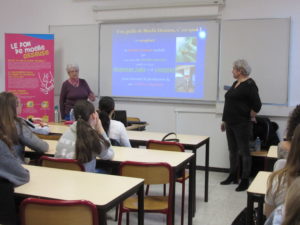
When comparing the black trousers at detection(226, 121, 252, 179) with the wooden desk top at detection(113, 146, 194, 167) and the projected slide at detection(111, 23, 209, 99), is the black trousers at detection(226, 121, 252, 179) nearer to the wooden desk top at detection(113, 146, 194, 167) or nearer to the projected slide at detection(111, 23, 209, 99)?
the projected slide at detection(111, 23, 209, 99)

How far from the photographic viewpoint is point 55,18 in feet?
20.9

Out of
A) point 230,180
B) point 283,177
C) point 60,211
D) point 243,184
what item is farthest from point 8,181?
point 230,180

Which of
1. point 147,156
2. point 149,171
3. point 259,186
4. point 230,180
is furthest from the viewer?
point 230,180

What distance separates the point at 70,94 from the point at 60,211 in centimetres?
402

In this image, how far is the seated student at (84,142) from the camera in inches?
109

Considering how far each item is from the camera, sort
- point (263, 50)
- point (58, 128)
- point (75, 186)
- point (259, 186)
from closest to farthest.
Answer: point (75, 186) → point (259, 186) → point (58, 128) → point (263, 50)

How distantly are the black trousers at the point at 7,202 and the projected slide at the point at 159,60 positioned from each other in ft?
12.6

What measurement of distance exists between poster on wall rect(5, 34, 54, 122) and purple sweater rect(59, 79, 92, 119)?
40cm

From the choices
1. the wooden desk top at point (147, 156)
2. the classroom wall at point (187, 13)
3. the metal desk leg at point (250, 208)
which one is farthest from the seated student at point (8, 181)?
the classroom wall at point (187, 13)

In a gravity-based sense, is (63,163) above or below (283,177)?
below

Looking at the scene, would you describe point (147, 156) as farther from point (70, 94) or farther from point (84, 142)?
point (70, 94)

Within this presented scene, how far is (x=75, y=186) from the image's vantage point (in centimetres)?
223

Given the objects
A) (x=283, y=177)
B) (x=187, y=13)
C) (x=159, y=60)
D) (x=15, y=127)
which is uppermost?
(x=187, y=13)

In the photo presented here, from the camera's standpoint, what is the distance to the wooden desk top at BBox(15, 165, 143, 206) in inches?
80.6
